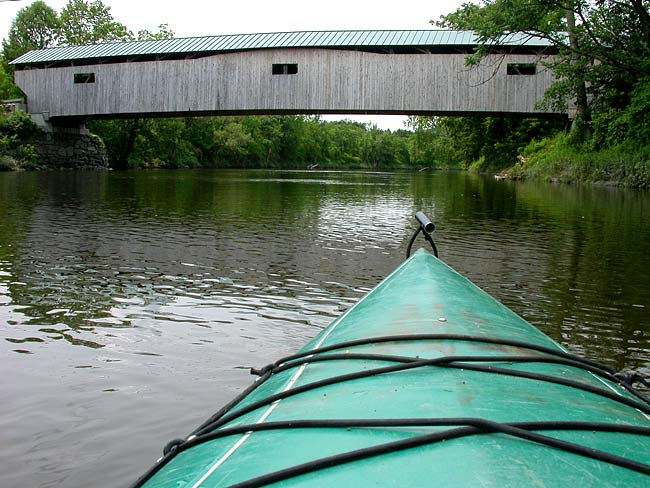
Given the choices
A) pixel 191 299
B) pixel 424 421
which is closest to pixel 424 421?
pixel 424 421

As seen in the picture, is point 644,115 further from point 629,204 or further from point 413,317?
point 413,317

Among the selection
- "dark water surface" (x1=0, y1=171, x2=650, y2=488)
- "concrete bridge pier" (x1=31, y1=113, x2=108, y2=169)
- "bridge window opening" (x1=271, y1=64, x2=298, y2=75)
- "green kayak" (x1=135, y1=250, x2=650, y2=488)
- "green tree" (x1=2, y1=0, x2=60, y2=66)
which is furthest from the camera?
"green tree" (x1=2, y1=0, x2=60, y2=66)

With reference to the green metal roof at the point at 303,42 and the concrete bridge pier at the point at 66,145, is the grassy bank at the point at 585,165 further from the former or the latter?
the concrete bridge pier at the point at 66,145

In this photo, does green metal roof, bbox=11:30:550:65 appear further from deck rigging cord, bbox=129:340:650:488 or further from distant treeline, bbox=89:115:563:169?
deck rigging cord, bbox=129:340:650:488

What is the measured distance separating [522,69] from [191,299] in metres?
22.4

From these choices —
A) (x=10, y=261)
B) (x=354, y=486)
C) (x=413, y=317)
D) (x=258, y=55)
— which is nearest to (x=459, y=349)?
(x=413, y=317)

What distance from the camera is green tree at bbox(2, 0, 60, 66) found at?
5903 centimetres

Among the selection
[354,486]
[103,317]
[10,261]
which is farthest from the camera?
[10,261]

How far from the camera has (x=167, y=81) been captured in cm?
2636

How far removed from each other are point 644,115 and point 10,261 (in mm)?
19189

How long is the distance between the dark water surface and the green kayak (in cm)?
106

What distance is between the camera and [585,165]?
23.0 m

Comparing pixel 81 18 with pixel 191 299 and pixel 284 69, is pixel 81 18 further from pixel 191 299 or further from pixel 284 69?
pixel 191 299

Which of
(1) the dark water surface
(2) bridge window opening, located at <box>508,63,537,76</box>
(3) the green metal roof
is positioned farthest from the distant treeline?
(1) the dark water surface
